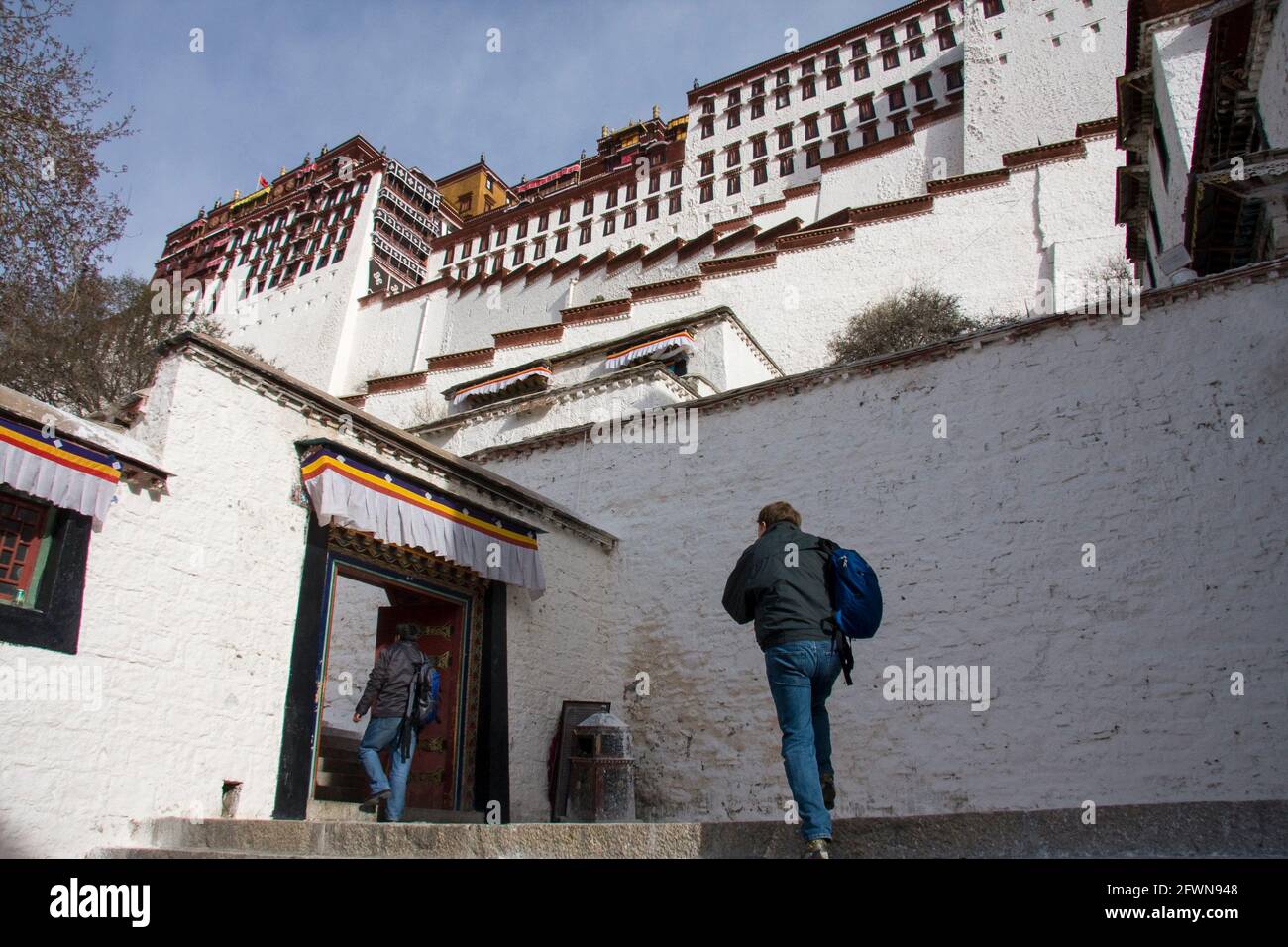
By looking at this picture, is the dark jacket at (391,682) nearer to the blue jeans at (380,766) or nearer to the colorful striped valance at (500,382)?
the blue jeans at (380,766)

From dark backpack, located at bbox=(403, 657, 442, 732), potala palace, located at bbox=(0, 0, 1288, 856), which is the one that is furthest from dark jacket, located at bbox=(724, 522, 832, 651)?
dark backpack, located at bbox=(403, 657, 442, 732)

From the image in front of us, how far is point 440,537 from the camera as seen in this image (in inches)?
286

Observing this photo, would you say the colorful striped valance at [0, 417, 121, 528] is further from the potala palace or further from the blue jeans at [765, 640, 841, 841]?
the blue jeans at [765, 640, 841, 841]

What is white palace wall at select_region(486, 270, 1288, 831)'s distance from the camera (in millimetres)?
6422

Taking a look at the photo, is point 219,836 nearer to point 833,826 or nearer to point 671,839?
point 671,839

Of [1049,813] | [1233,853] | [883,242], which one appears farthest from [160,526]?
[883,242]

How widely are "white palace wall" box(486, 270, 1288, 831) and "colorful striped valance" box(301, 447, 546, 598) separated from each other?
63.0 inches

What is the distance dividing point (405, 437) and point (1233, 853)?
20.3 feet

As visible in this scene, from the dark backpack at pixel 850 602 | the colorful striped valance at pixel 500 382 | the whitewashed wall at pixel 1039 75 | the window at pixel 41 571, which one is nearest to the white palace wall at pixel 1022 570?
the dark backpack at pixel 850 602

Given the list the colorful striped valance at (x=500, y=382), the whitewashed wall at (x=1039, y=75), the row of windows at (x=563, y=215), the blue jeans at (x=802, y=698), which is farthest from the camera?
the row of windows at (x=563, y=215)

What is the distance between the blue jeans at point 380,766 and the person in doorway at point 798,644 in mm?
2869

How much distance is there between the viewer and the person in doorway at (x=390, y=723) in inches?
224

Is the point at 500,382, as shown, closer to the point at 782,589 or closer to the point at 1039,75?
the point at 1039,75

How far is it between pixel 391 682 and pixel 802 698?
3.22 meters
